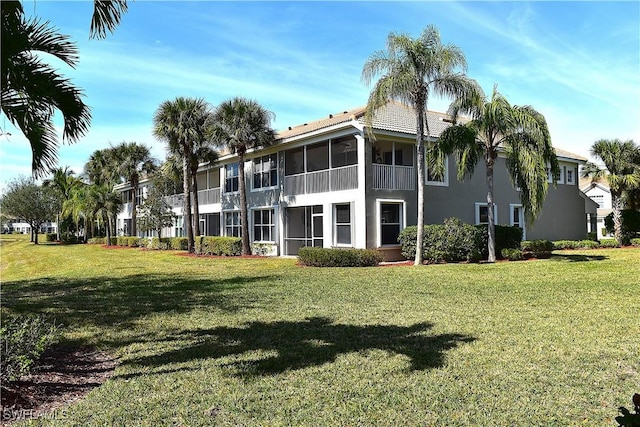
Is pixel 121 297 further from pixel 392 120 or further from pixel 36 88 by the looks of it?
pixel 392 120

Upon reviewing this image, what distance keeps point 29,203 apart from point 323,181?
47.6 m

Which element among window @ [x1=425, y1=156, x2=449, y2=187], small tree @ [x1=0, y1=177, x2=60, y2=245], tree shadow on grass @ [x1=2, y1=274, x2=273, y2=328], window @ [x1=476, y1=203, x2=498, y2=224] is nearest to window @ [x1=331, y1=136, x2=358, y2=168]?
window @ [x1=425, y1=156, x2=449, y2=187]

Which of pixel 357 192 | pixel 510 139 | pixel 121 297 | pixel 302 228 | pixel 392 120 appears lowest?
pixel 121 297

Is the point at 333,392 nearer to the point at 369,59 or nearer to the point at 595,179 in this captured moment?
the point at 369,59

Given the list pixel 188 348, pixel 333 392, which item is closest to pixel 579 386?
pixel 333 392

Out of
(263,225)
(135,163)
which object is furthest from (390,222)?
(135,163)

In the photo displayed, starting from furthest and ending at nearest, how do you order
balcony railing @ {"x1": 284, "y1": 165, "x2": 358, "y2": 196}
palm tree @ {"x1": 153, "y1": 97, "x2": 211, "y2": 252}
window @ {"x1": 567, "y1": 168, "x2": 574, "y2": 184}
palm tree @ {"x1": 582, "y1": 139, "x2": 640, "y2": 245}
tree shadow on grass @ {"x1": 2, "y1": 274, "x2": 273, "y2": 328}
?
window @ {"x1": 567, "y1": 168, "x2": 574, "y2": 184}
palm tree @ {"x1": 582, "y1": 139, "x2": 640, "y2": 245}
palm tree @ {"x1": 153, "y1": 97, "x2": 211, "y2": 252}
balcony railing @ {"x1": 284, "y1": 165, "x2": 358, "y2": 196}
tree shadow on grass @ {"x1": 2, "y1": 274, "x2": 273, "y2": 328}

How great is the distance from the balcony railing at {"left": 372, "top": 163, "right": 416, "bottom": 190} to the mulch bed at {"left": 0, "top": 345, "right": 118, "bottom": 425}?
47.3ft

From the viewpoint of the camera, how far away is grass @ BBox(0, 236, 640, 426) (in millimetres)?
4105

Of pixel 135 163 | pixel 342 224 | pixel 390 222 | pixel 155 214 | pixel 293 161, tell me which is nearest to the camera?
pixel 390 222

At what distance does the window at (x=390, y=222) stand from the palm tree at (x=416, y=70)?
4.62 m

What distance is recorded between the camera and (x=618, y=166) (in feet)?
89.9

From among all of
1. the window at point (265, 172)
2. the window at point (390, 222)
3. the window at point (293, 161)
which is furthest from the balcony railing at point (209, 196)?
the window at point (390, 222)

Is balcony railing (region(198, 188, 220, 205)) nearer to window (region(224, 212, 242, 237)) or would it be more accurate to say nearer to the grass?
window (region(224, 212, 242, 237))
